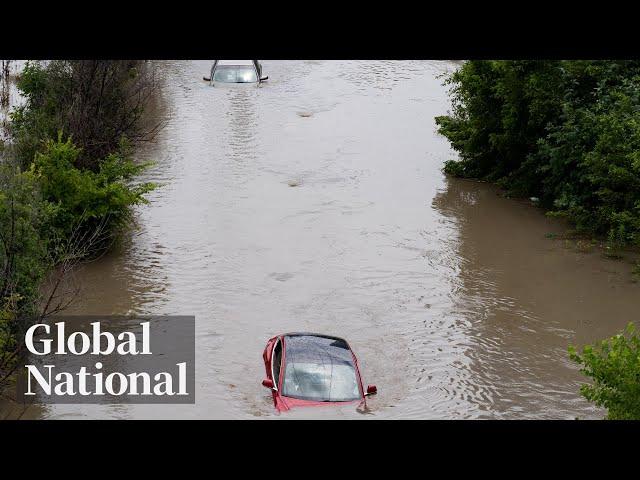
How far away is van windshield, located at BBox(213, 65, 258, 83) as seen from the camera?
30.2 metres

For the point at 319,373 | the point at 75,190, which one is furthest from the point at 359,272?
the point at 75,190

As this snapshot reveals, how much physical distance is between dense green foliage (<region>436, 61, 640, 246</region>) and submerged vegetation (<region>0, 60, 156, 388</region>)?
28.3ft

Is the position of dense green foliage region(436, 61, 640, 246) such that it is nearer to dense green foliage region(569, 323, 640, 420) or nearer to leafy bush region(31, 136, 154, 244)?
leafy bush region(31, 136, 154, 244)

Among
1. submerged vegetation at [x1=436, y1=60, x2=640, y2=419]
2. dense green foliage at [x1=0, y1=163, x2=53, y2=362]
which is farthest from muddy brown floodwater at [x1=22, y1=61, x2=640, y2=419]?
dense green foliage at [x1=0, y1=163, x2=53, y2=362]

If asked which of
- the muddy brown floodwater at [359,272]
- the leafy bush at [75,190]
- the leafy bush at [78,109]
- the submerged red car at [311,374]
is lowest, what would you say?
the muddy brown floodwater at [359,272]

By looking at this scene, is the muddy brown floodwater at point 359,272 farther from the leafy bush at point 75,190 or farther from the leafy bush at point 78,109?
the leafy bush at point 78,109

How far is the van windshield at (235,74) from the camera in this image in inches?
1188

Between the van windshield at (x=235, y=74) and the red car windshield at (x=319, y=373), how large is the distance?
60.9 ft

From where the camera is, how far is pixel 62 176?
16844mm

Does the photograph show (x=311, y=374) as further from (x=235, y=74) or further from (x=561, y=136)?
(x=235, y=74)

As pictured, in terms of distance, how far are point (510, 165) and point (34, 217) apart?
13069 mm

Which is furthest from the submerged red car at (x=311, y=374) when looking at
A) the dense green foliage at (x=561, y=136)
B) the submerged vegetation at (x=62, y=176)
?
the dense green foliage at (x=561, y=136)

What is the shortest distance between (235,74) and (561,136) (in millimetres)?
13449
